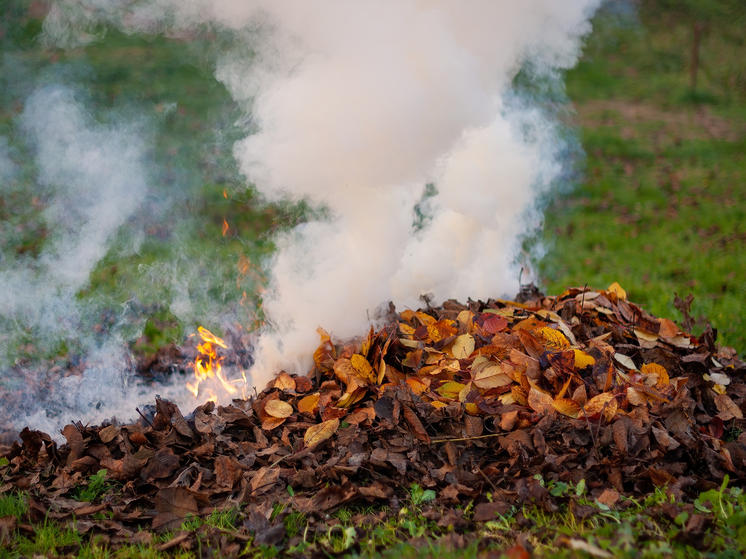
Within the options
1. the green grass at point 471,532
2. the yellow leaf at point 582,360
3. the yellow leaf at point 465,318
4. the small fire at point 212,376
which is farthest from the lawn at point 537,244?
the yellow leaf at point 465,318

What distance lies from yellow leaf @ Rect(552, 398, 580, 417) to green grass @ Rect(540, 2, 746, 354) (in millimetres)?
2524

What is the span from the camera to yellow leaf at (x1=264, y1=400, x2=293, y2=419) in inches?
140

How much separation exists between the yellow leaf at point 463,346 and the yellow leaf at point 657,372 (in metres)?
0.91

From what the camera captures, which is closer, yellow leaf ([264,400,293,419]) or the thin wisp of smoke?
yellow leaf ([264,400,293,419])

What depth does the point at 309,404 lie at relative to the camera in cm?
359

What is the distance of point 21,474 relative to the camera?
3.28 meters

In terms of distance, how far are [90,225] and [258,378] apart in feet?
9.28

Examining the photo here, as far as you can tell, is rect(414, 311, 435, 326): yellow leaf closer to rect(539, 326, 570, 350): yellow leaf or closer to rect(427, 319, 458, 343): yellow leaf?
rect(427, 319, 458, 343): yellow leaf

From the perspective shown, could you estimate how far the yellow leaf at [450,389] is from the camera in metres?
3.51

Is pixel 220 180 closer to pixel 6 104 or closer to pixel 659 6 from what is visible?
pixel 6 104

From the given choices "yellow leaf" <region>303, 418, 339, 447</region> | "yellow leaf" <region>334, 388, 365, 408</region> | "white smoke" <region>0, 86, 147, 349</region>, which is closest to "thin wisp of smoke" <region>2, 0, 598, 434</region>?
"yellow leaf" <region>334, 388, 365, 408</region>

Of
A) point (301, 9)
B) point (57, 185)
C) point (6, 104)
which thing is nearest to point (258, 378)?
point (301, 9)

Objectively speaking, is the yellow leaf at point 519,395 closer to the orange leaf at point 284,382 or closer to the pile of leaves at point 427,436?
the pile of leaves at point 427,436

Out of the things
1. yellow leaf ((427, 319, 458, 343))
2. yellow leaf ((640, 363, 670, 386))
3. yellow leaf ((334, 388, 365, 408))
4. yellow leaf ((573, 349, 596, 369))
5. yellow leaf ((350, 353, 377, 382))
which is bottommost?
yellow leaf ((334, 388, 365, 408))
